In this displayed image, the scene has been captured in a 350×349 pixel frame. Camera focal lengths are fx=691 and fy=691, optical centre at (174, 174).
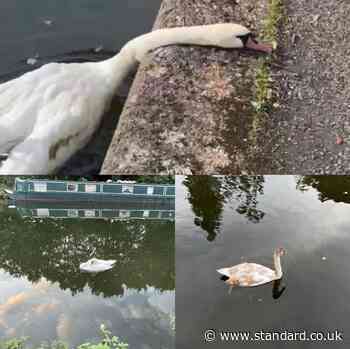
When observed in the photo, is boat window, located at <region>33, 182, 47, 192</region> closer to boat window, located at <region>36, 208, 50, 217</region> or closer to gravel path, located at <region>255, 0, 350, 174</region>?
boat window, located at <region>36, 208, 50, 217</region>

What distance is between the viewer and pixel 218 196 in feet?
11.8

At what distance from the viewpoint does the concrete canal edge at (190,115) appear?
356 cm

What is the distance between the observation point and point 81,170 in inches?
149

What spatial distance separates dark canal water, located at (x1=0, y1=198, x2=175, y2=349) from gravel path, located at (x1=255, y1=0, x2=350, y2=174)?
0.75 m

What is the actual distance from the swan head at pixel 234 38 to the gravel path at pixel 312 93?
0.47 feet

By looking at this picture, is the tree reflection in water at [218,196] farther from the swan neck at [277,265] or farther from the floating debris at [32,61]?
the floating debris at [32,61]

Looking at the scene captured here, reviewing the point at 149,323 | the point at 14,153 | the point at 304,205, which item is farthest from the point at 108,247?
the point at 304,205

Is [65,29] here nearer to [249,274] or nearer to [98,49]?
[98,49]

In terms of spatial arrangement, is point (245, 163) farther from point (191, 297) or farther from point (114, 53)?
point (114, 53)

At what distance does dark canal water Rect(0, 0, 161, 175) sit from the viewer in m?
4.64

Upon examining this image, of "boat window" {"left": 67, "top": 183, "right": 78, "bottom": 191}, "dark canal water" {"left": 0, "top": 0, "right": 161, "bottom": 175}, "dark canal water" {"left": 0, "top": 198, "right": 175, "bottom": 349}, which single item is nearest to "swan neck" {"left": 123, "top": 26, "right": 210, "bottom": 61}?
"dark canal water" {"left": 0, "top": 0, "right": 161, "bottom": 175}

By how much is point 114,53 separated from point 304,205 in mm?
1818

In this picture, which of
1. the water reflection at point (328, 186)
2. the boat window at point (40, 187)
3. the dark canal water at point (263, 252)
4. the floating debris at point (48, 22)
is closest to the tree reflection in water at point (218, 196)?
the dark canal water at point (263, 252)

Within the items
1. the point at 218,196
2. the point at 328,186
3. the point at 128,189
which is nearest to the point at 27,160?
the point at 128,189
